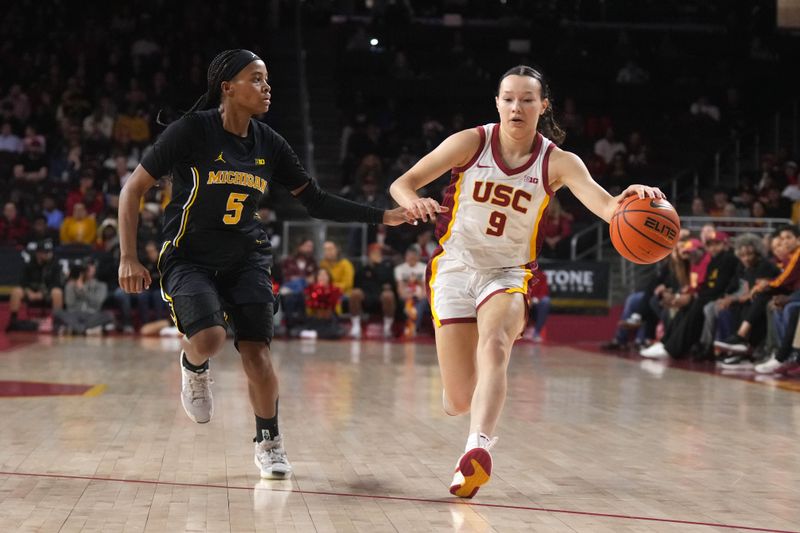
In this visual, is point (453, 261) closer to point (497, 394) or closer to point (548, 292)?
point (497, 394)

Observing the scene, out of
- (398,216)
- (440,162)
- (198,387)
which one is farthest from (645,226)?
(198,387)

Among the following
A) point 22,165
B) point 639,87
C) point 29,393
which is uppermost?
point 639,87

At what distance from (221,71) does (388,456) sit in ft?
6.56

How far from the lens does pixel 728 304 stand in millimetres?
12367

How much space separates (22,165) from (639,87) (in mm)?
11335

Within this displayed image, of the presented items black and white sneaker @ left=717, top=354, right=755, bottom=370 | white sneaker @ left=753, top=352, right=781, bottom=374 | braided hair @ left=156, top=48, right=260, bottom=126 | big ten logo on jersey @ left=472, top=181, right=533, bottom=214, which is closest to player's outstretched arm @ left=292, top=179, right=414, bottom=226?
big ten logo on jersey @ left=472, top=181, right=533, bottom=214

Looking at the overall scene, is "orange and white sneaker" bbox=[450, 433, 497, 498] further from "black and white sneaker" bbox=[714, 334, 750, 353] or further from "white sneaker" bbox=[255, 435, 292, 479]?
"black and white sneaker" bbox=[714, 334, 750, 353]

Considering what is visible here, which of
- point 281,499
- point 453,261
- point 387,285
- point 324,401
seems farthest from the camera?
point 387,285

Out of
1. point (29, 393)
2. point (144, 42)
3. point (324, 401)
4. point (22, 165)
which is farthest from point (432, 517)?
point (144, 42)

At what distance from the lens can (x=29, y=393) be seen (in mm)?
8062

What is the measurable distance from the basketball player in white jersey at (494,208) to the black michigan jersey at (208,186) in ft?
2.14

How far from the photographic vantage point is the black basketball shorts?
4.76 metres

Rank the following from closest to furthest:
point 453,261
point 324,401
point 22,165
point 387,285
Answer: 1. point 453,261
2. point 324,401
3. point 387,285
4. point 22,165

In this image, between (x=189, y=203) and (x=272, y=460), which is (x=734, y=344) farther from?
(x=189, y=203)
